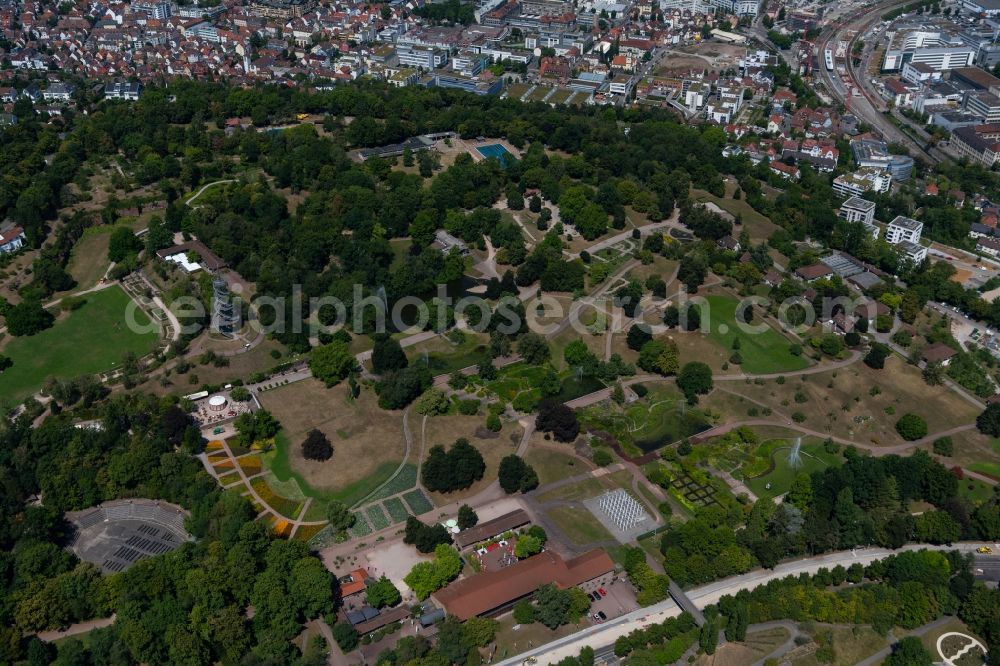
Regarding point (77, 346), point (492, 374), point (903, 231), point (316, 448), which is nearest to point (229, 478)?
point (316, 448)

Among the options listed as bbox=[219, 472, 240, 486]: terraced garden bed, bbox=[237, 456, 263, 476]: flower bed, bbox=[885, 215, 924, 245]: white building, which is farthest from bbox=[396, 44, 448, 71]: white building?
bbox=[219, 472, 240, 486]: terraced garden bed

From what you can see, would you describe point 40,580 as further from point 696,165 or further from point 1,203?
point 696,165

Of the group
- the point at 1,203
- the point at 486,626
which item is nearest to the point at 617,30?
the point at 1,203

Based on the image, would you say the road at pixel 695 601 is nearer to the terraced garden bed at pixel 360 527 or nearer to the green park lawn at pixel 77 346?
the terraced garden bed at pixel 360 527

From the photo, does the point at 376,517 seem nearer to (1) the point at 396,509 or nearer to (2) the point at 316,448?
(1) the point at 396,509

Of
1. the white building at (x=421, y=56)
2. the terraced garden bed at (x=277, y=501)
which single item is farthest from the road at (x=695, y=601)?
the white building at (x=421, y=56)

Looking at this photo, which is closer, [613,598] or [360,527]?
[613,598]
